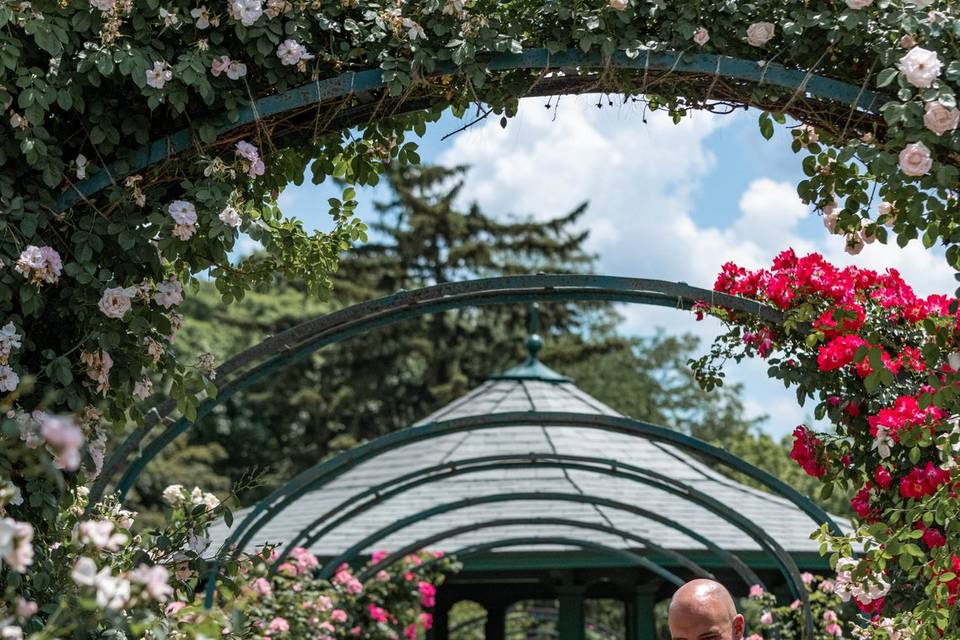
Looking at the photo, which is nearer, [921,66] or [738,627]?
[921,66]

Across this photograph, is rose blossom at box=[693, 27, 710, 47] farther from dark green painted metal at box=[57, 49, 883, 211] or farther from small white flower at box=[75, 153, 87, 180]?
small white flower at box=[75, 153, 87, 180]

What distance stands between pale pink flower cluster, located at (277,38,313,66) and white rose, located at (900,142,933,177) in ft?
5.62

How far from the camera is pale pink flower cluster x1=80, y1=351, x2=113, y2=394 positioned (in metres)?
3.65

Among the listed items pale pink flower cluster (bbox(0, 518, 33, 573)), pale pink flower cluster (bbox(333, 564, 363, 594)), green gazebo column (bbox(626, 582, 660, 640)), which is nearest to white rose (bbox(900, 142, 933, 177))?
pale pink flower cluster (bbox(0, 518, 33, 573))

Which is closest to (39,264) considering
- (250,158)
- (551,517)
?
(250,158)

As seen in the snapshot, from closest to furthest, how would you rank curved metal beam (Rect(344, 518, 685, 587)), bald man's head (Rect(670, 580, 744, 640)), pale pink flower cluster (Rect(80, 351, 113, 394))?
bald man's head (Rect(670, 580, 744, 640)) < pale pink flower cluster (Rect(80, 351, 113, 394)) < curved metal beam (Rect(344, 518, 685, 587))

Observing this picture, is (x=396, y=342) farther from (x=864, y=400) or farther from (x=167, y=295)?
(x=167, y=295)

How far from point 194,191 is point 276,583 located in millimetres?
6106

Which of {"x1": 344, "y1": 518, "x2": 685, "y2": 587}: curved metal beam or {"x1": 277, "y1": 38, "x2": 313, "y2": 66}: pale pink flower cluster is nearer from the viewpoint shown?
{"x1": 277, "y1": 38, "x2": 313, "y2": 66}: pale pink flower cluster

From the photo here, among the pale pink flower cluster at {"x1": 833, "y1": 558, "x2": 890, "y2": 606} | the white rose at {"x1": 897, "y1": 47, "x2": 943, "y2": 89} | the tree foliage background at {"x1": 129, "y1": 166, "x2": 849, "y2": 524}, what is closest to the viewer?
the white rose at {"x1": 897, "y1": 47, "x2": 943, "y2": 89}

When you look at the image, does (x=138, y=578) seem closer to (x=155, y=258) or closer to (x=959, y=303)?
(x=155, y=258)

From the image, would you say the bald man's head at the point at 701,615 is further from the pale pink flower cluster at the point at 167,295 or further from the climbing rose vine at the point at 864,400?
the pale pink flower cluster at the point at 167,295

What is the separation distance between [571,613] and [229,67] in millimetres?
9178

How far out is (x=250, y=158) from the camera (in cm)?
379
